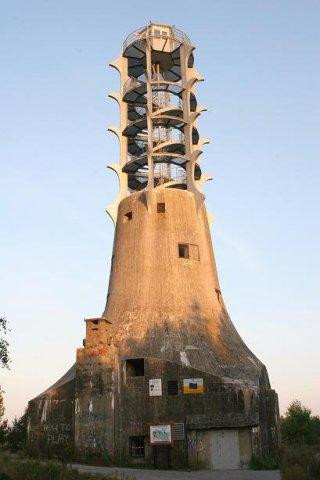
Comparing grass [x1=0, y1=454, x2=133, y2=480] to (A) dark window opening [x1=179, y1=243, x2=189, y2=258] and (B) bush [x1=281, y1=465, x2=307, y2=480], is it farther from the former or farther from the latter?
(A) dark window opening [x1=179, y1=243, x2=189, y2=258]

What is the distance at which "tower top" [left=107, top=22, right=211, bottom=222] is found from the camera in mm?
35906

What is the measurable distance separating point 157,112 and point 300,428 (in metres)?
29.6

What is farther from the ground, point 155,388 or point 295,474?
point 155,388

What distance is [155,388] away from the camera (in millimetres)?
26391

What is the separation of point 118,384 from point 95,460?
11.3ft

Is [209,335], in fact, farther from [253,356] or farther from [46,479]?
[46,479]

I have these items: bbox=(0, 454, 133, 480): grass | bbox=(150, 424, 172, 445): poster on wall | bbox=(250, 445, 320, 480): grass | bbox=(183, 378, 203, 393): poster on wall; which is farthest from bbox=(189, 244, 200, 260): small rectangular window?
bbox=(0, 454, 133, 480): grass

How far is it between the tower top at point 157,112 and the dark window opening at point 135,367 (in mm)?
10357

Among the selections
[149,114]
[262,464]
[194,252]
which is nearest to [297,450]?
[262,464]

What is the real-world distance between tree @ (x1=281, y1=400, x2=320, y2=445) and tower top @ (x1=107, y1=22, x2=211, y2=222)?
22.8 metres

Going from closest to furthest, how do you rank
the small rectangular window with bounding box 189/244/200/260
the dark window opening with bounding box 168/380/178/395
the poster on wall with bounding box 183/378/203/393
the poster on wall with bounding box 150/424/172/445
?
the poster on wall with bounding box 150/424/172/445, the poster on wall with bounding box 183/378/203/393, the dark window opening with bounding box 168/380/178/395, the small rectangular window with bounding box 189/244/200/260

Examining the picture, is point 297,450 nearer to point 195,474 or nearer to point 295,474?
point 195,474

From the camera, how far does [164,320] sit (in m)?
29.3

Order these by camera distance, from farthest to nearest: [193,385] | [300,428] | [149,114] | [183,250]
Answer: [300,428], [149,114], [183,250], [193,385]
